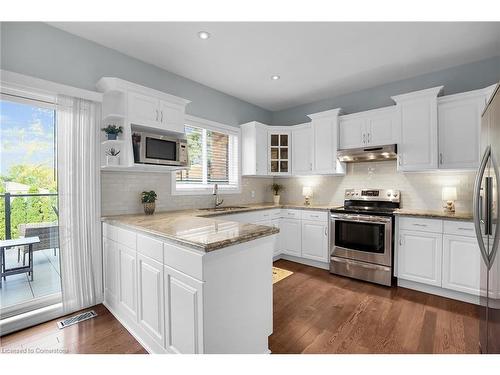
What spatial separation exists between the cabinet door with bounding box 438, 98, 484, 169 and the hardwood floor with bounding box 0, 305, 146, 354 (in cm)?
380

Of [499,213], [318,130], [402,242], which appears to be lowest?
[402,242]

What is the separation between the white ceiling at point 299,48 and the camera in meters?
2.33

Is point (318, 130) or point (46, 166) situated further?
point (318, 130)

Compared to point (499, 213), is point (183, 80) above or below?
above

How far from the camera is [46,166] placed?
2359 millimetres

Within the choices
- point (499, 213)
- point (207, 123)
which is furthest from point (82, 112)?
point (499, 213)

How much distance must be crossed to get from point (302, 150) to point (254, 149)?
868 millimetres

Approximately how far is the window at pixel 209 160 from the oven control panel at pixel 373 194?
1.91 metres

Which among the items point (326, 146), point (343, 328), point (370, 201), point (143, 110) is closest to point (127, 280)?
point (143, 110)

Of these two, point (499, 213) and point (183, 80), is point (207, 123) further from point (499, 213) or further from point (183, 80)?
point (499, 213)

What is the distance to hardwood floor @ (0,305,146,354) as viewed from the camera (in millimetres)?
1869

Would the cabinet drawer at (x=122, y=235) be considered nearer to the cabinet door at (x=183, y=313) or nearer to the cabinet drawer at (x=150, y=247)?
the cabinet drawer at (x=150, y=247)

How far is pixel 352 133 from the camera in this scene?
3715 millimetres
